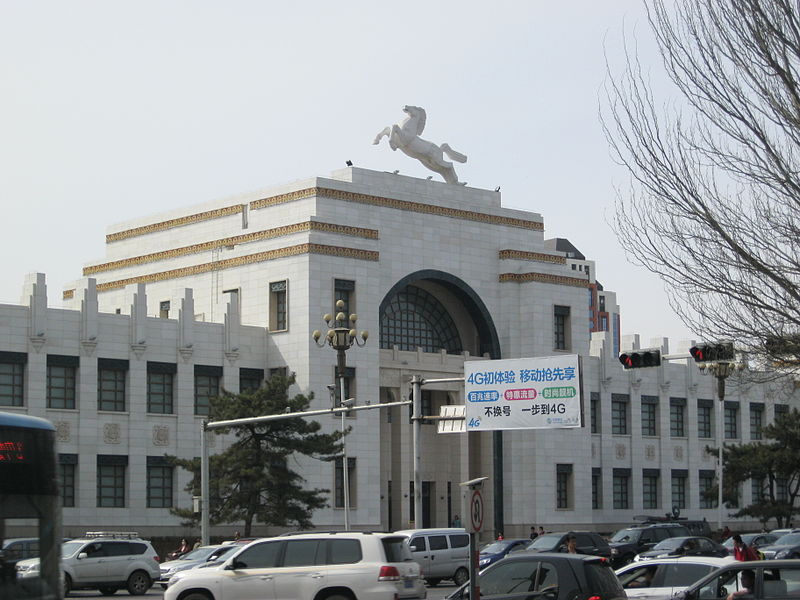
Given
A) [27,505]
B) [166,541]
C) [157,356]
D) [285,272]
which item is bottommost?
[166,541]

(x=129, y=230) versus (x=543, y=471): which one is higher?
(x=129, y=230)

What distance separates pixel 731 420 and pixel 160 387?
3562cm

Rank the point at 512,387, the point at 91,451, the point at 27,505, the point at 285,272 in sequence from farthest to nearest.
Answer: the point at 285,272
the point at 91,451
the point at 512,387
the point at 27,505

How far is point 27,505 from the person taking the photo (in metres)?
13.5

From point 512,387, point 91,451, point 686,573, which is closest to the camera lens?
point 686,573

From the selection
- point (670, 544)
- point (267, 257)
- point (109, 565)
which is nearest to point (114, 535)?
point (109, 565)

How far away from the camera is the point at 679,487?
244 ft

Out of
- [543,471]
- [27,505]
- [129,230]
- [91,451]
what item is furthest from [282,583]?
[129,230]

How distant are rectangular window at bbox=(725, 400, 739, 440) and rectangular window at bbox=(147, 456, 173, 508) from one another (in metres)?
34.9

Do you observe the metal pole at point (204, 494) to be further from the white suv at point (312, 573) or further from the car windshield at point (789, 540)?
the white suv at point (312, 573)

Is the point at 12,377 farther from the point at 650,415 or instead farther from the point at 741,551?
the point at 650,415

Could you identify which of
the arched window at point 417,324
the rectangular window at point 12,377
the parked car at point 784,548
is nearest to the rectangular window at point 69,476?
the rectangular window at point 12,377

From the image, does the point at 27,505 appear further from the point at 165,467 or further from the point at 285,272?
the point at 285,272

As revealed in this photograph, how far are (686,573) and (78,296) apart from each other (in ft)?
119
